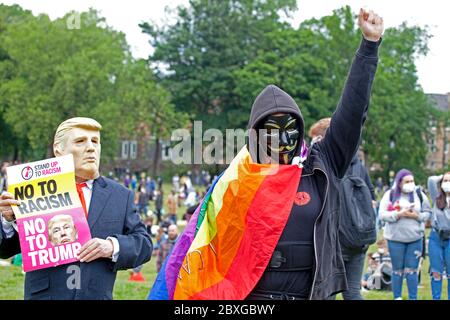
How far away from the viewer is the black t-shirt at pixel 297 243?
402 centimetres

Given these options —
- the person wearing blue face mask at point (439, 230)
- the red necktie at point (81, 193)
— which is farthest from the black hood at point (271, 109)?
the person wearing blue face mask at point (439, 230)

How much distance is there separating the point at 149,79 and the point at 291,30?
11.6m

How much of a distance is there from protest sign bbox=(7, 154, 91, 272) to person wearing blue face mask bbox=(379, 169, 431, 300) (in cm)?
613

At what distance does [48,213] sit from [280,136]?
131cm

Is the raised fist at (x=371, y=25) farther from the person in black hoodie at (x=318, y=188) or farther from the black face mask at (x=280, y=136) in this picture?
the black face mask at (x=280, y=136)

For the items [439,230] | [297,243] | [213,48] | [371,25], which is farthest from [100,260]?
[213,48]

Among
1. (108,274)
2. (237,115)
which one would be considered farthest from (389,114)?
(108,274)

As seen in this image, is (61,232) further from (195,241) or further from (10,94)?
(10,94)

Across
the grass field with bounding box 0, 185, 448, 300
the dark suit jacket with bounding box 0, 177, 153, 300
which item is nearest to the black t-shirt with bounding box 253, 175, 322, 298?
the dark suit jacket with bounding box 0, 177, 153, 300

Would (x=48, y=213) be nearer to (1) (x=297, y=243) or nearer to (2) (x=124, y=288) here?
(1) (x=297, y=243)

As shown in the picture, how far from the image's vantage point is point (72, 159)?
435cm

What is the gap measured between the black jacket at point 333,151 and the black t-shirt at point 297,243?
0.18 feet

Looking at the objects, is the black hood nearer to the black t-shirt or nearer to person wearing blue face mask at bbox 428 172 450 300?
the black t-shirt

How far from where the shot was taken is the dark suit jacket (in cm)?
432
